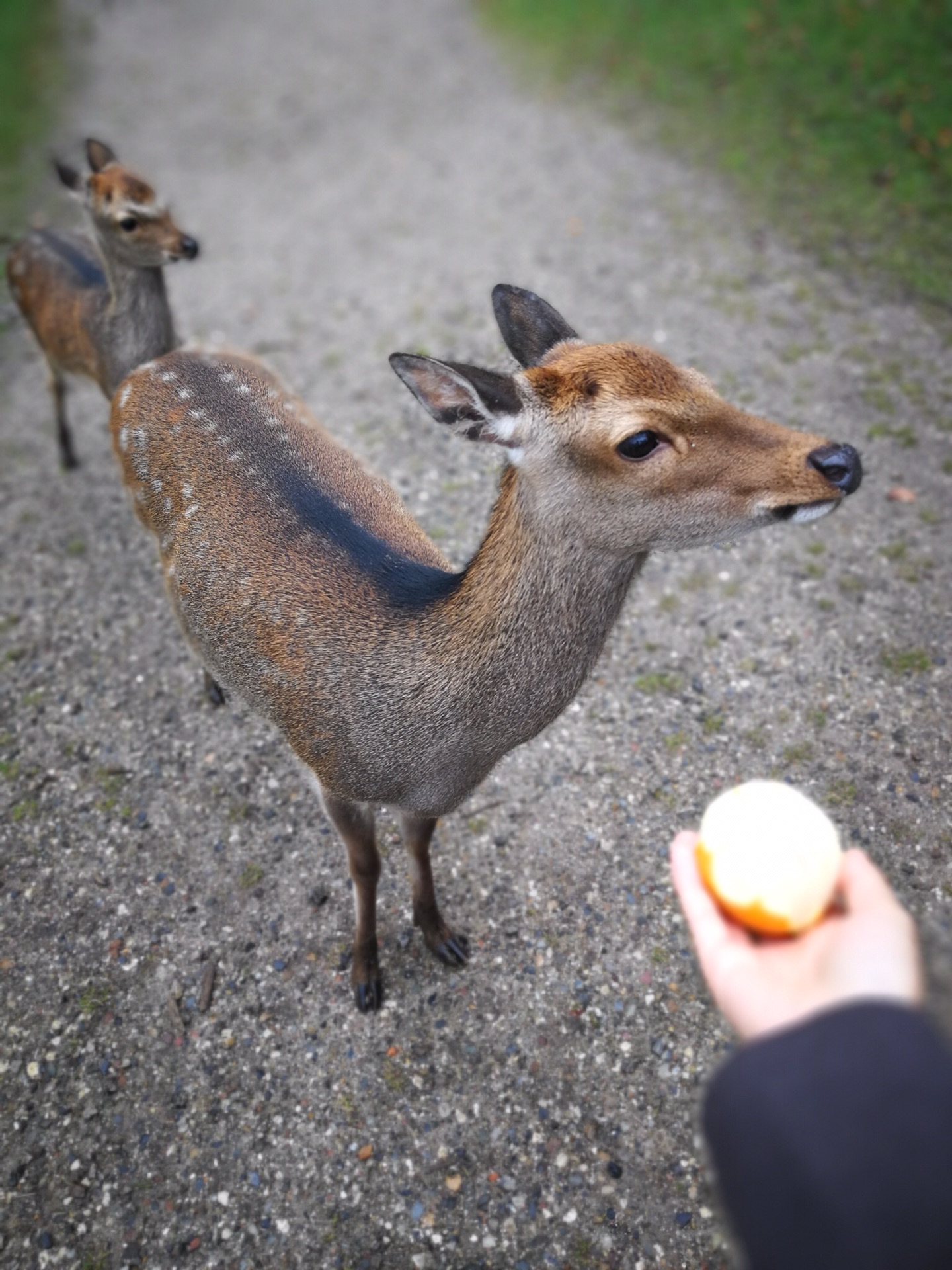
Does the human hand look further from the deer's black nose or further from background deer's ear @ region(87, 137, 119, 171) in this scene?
background deer's ear @ region(87, 137, 119, 171)

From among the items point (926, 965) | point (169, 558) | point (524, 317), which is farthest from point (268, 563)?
point (926, 965)

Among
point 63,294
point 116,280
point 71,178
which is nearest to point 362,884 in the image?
point 116,280

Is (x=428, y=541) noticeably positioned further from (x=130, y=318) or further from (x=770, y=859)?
(x=130, y=318)

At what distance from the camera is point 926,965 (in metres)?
1.45

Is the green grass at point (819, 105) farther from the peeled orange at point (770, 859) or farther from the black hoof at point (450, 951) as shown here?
the black hoof at point (450, 951)

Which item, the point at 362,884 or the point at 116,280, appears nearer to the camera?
the point at 362,884

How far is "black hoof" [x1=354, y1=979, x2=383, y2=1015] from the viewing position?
3.08 meters

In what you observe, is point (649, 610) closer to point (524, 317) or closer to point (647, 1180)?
point (524, 317)

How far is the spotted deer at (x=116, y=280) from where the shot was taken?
430cm

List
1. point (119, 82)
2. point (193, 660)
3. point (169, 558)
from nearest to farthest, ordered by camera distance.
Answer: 1. point (169, 558)
2. point (193, 660)
3. point (119, 82)

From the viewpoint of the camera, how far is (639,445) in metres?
2.15

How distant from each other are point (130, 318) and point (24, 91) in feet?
26.4

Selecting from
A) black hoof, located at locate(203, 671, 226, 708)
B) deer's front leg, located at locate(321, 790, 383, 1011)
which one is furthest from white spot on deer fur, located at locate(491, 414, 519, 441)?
black hoof, located at locate(203, 671, 226, 708)

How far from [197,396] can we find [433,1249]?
3.11m
